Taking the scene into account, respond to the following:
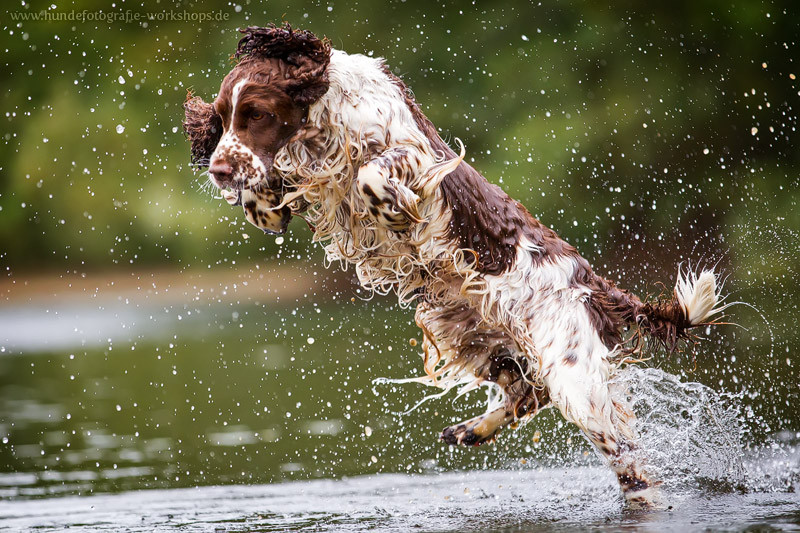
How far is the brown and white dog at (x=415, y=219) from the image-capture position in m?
4.64

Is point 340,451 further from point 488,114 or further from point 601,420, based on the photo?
point 488,114

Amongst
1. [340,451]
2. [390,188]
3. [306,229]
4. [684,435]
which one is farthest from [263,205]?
[306,229]

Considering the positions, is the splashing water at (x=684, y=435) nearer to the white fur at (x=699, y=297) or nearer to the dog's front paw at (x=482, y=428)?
the white fur at (x=699, y=297)

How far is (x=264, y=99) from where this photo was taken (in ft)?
15.1

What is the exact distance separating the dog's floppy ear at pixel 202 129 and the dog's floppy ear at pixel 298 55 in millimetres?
430

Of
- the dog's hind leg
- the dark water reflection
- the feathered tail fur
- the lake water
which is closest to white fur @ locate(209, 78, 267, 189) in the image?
the dog's hind leg

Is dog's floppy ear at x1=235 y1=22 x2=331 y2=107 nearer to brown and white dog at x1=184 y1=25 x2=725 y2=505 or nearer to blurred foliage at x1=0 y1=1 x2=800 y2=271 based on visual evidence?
brown and white dog at x1=184 y1=25 x2=725 y2=505

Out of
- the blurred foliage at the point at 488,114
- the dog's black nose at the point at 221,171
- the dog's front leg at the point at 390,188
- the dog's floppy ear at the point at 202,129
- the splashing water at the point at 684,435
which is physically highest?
the blurred foliage at the point at 488,114

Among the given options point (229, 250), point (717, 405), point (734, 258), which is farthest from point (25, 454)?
point (229, 250)

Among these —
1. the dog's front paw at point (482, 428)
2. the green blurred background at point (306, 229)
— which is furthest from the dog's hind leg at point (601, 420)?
the green blurred background at point (306, 229)

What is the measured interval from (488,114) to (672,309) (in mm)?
17402

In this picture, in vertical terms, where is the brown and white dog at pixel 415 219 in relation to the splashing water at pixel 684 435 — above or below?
above

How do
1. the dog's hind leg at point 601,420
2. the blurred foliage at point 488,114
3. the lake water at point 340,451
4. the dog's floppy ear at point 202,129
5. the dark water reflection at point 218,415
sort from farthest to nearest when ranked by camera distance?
the blurred foliage at point 488,114 → the dark water reflection at point 218,415 → the lake water at point 340,451 → the dog's floppy ear at point 202,129 → the dog's hind leg at point 601,420

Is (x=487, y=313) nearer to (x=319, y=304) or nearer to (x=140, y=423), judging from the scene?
(x=140, y=423)
